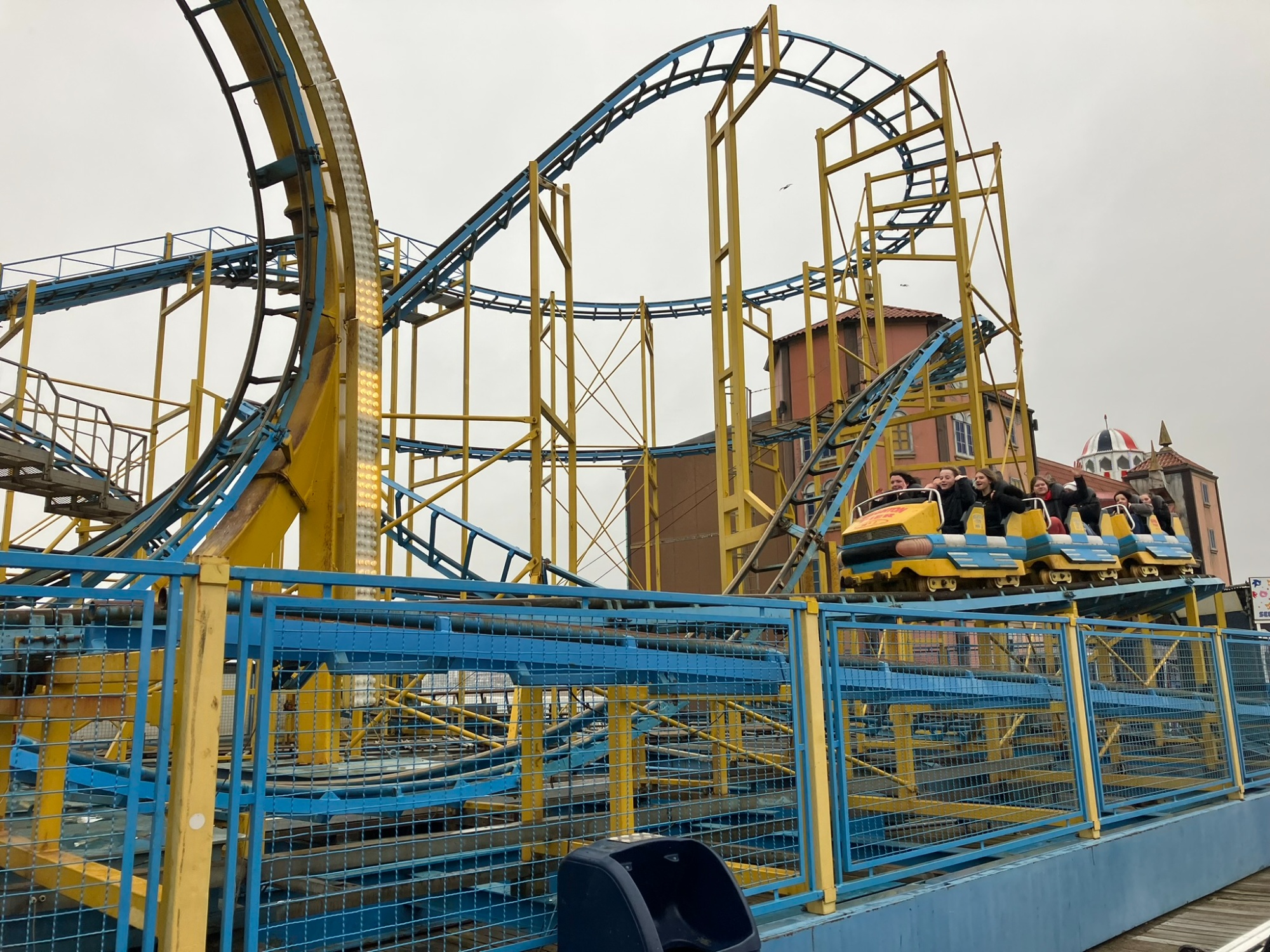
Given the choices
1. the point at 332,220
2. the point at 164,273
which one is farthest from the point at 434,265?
the point at 164,273

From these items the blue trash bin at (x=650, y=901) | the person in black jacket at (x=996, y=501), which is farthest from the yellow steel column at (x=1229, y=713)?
the blue trash bin at (x=650, y=901)

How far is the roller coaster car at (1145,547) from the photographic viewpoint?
37.3 feet

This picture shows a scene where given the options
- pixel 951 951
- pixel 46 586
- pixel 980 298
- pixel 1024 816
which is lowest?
pixel 951 951

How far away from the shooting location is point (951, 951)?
4.39m

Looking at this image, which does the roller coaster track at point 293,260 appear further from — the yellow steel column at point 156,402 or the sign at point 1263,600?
the sign at point 1263,600

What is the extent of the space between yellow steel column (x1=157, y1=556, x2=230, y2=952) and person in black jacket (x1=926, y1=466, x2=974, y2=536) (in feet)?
27.6

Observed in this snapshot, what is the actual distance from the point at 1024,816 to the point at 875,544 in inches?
173

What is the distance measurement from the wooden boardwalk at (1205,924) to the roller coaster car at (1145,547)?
5030 mm

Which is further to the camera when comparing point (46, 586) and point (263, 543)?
point (263, 543)

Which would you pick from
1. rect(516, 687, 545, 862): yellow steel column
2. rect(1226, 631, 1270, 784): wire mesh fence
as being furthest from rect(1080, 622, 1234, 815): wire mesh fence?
rect(516, 687, 545, 862): yellow steel column

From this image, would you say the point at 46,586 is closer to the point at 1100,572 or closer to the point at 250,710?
the point at 250,710

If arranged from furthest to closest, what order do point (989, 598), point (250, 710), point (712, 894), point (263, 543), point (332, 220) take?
1. point (989, 598)
2. point (332, 220)
3. point (263, 543)
4. point (250, 710)
5. point (712, 894)

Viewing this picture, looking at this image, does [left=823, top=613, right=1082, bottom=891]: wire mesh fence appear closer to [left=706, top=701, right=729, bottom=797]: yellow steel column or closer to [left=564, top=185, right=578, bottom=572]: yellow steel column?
[left=706, top=701, right=729, bottom=797]: yellow steel column

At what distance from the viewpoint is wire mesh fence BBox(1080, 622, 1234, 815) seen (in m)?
6.23
